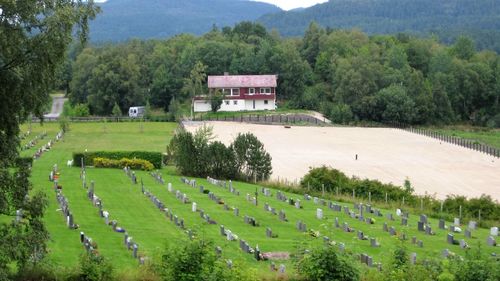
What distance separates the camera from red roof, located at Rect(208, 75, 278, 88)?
125 metres

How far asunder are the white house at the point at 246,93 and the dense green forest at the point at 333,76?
4061mm

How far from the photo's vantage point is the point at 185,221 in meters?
36.8

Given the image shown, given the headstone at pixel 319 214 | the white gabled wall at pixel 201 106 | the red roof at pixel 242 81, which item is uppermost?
the red roof at pixel 242 81

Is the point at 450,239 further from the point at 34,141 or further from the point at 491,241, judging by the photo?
the point at 34,141

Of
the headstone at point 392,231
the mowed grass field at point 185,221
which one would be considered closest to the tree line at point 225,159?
the mowed grass field at point 185,221

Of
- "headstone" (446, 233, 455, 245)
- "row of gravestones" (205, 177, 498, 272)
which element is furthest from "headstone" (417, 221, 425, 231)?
"headstone" (446, 233, 455, 245)

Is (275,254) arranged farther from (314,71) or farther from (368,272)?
(314,71)

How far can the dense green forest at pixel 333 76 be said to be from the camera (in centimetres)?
11706

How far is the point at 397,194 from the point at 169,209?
15520 mm

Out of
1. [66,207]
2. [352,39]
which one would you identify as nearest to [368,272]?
[66,207]

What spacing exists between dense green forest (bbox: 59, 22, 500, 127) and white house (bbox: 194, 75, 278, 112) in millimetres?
4061

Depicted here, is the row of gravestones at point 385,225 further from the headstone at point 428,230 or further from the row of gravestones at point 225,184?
the row of gravestones at point 225,184

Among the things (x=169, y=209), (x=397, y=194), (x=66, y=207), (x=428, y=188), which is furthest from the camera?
(x=428, y=188)

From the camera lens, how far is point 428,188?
180 feet
